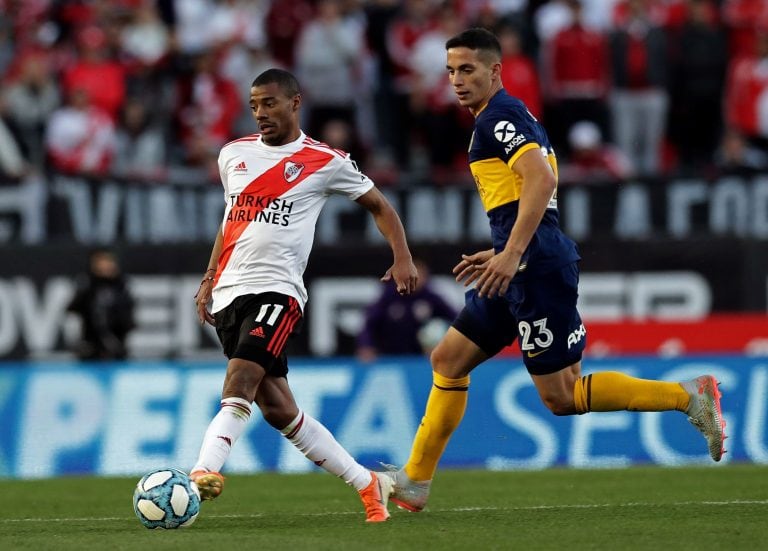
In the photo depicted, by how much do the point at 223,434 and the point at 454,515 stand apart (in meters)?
1.55

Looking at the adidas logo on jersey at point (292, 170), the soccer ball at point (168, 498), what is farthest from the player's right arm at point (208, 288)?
the soccer ball at point (168, 498)

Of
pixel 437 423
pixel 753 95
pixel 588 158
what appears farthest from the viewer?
pixel 753 95

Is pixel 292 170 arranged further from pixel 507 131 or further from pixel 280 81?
pixel 507 131

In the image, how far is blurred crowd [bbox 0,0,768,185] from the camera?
17297 mm

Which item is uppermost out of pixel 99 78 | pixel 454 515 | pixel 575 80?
pixel 99 78

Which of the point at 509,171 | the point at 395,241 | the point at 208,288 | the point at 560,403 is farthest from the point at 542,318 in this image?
the point at 208,288

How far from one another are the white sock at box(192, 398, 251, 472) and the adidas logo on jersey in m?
1.23

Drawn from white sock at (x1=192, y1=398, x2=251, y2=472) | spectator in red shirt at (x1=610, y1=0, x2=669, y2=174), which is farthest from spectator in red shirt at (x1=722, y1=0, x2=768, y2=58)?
white sock at (x1=192, y1=398, x2=251, y2=472)

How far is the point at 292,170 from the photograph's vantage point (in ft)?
27.3

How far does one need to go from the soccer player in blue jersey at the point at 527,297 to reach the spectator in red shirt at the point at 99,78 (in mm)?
9873

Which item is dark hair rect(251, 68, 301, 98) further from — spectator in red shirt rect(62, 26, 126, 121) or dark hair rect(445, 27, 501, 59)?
spectator in red shirt rect(62, 26, 126, 121)

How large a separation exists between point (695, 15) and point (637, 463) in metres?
6.73

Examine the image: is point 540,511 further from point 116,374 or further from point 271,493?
point 116,374

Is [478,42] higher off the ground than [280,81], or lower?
higher
